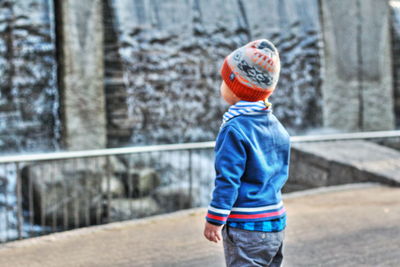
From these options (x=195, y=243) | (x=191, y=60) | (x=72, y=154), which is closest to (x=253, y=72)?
(x=195, y=243)

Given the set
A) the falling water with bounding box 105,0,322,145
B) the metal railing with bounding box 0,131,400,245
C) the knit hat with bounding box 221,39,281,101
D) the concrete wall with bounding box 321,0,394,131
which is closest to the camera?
the knit hat with bounding box 221,39,281,101

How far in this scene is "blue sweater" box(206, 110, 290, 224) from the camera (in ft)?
7.36

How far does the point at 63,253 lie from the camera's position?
399 centimetres

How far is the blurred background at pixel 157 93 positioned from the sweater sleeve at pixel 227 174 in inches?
119

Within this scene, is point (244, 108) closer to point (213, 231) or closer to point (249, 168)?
point (249, 168)

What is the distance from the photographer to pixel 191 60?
979 centimetres

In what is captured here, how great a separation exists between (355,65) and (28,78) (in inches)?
276

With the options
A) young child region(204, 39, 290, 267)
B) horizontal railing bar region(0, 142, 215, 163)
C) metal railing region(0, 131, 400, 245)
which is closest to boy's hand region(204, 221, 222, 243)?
young child region(204, 39, 290, 267)

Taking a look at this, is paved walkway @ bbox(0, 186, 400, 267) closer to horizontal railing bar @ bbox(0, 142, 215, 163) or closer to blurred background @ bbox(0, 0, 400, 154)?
horizontal railing bar @ bbox(0, 142, 215, 163)

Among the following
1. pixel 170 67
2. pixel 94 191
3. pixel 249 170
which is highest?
pixel 170 67

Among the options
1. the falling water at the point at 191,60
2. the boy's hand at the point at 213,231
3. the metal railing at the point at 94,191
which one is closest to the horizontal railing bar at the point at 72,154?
the metal railing at the point at 94,191

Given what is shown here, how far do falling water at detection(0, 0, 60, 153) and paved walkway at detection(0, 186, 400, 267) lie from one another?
3.93 metres

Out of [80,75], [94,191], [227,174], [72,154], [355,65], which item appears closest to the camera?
[227,174]

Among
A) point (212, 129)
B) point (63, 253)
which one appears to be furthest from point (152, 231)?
point (212, 129)
